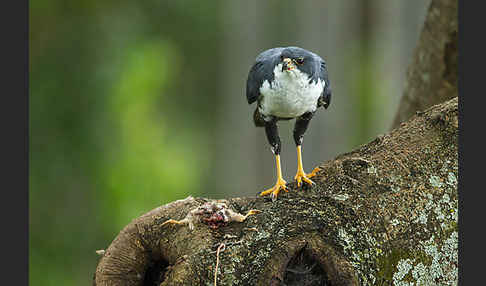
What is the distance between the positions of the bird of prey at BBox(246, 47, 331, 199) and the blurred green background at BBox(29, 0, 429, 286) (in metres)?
4.95

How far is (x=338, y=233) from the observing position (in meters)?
2.68

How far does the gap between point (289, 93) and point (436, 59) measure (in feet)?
6.48

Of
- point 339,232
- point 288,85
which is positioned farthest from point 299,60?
point 339,232

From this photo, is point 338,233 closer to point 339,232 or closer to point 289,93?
point 339,232

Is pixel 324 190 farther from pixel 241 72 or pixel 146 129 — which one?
pixel 241 72

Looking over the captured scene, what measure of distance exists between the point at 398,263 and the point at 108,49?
794cm

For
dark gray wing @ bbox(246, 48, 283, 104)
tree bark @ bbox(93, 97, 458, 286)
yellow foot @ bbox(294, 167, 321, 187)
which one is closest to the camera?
tree bark @ bbox(93, 97, 458, 286)

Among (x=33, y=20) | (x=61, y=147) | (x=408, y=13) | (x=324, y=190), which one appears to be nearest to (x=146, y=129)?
(x=61, y=147)

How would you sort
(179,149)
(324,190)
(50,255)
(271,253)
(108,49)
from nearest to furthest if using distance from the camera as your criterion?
(271,253) < (324,190) < (50,255) < (108,49) < (179,149)

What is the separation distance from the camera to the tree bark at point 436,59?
454cm

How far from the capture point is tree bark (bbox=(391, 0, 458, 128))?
4.54 meters

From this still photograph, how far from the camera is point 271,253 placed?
2625 millimetres

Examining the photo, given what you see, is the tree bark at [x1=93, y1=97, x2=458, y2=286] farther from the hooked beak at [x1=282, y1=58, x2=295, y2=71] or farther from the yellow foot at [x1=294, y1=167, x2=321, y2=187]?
the hooked beak at [x1=282, y1=58, x2=295, y2=71]

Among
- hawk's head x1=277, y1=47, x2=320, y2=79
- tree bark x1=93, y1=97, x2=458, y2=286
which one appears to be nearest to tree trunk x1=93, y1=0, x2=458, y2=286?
tree bark x1=93, y1=97, x2=458, y2=286
